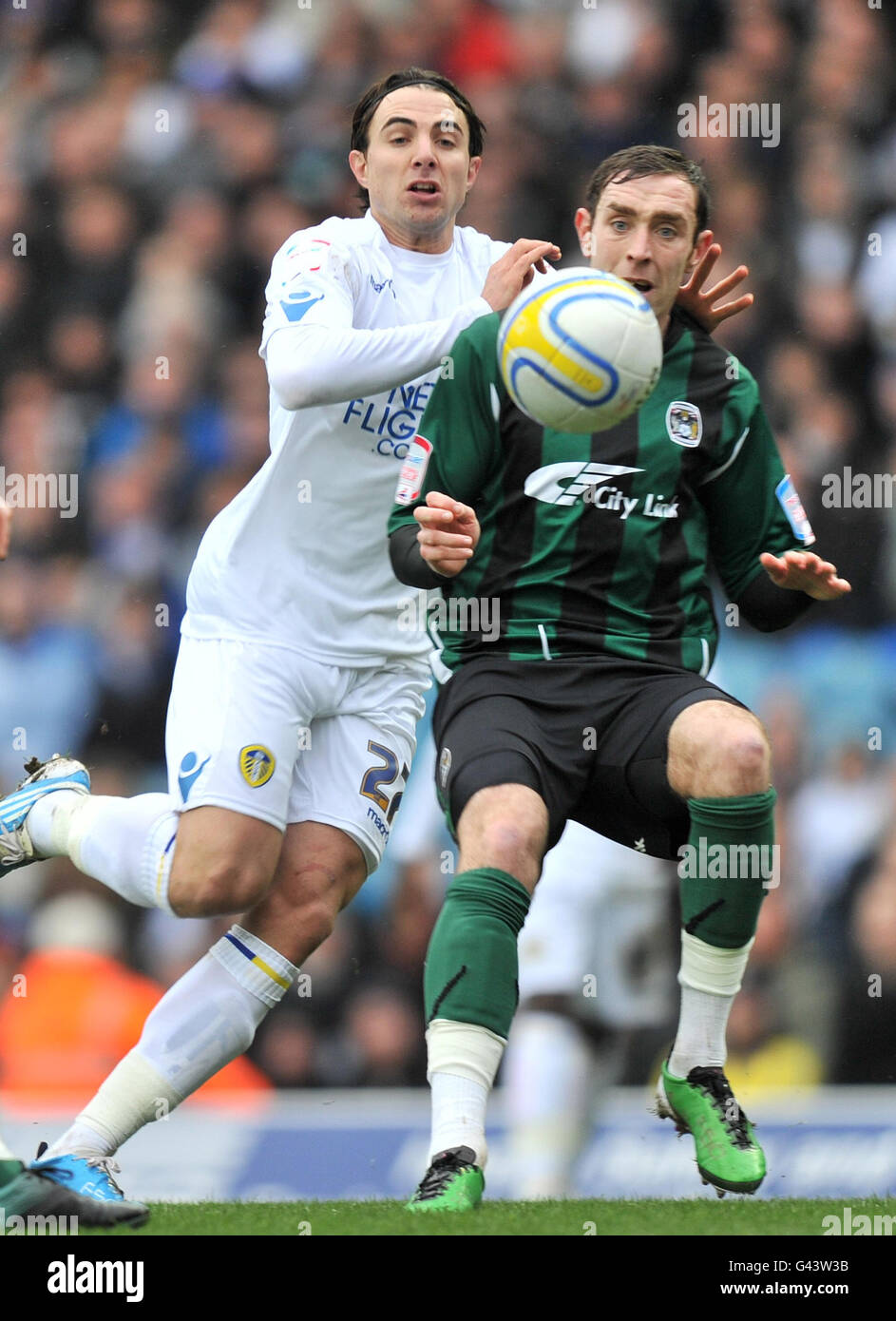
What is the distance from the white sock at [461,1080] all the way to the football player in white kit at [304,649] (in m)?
0.84

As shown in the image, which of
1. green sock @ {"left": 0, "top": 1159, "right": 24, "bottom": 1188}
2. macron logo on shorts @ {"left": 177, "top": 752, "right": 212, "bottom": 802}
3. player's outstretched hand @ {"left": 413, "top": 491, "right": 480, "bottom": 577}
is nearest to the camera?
green sock @ {"left": 0, "top": 1159, "right": 24, "bottom": 1188}

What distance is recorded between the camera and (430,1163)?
3576 mm

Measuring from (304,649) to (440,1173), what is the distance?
1.48m

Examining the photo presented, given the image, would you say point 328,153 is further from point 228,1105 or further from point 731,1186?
point 731,1186

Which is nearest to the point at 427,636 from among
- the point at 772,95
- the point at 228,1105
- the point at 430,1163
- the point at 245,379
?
the point at 430,1163

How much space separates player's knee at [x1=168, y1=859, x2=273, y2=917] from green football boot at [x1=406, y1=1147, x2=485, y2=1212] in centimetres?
96

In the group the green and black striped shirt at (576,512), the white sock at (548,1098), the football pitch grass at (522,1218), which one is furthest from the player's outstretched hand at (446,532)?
the white sock at (548,1098)

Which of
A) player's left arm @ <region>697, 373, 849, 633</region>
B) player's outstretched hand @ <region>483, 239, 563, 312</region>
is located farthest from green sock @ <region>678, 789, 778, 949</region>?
player's outstretched hand @ <region>483, 239, 563, 312</region>

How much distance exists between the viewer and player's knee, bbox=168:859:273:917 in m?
4.30

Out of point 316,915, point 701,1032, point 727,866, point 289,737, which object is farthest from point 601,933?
point 727,866

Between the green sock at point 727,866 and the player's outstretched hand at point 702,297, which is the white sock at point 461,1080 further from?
the player's outstretched hand at point 702,297

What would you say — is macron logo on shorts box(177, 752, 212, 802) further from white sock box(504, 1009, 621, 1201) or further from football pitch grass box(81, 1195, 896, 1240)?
white sock box(504, 1009, 621, 1201)

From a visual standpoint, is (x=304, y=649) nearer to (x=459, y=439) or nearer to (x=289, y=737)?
(x=289, y=737)

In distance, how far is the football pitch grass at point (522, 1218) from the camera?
11.0ft
